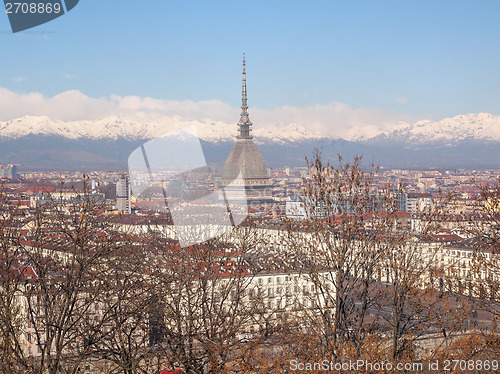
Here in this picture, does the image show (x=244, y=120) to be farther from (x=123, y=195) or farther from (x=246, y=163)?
(x=123, y=195)

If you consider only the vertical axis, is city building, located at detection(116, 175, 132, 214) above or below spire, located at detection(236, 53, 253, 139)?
below

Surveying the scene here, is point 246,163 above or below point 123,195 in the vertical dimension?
above

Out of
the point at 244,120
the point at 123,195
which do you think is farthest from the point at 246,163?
the point at 123,195

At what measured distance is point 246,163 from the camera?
88.7 metres

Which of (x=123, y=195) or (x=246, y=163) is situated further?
(x=246, y=163)

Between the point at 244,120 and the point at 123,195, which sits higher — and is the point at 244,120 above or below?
above

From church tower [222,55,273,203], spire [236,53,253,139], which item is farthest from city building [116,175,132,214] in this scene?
spire [236,53,253,139]

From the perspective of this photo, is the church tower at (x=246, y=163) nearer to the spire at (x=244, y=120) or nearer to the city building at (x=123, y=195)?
the spire at (x=244, y=120)

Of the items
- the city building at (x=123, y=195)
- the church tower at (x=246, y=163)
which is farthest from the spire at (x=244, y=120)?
the city building at (x=123, y=195)

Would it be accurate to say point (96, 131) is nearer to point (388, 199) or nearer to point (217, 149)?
point (217, 149)

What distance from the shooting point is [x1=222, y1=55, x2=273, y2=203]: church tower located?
85.8m

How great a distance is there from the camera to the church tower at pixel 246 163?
85.8m

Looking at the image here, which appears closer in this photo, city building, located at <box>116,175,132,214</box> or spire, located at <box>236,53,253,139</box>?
city building, located at <box>116,175,132,214</box>

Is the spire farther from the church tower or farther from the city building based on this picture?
the city building
